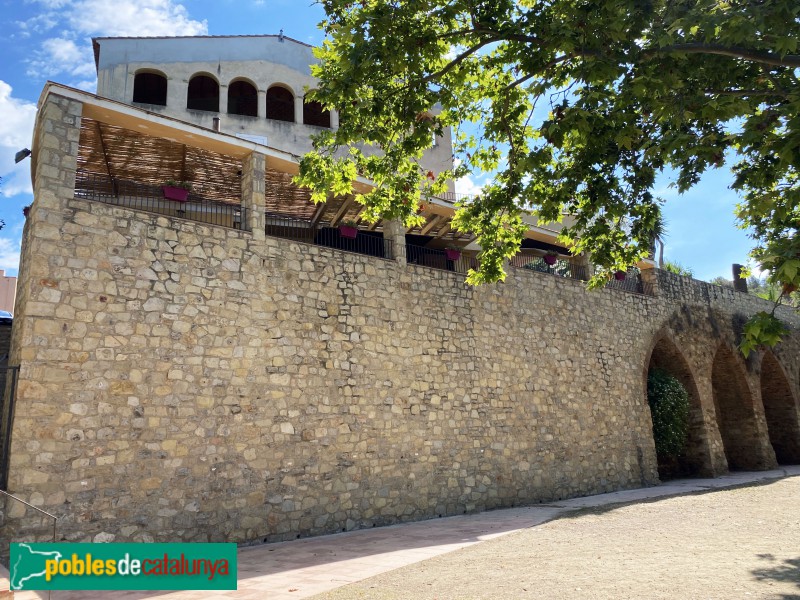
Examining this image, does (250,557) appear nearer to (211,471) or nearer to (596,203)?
(211,471)

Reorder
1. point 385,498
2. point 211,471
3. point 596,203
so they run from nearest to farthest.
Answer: point 596,203 → point 211,471 → point 385,498

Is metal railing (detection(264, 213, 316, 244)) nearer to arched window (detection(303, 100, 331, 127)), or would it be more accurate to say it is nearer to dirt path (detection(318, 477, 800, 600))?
arched window (detection(303, 100, 331, 127))

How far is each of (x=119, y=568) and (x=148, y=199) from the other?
23.4 ft

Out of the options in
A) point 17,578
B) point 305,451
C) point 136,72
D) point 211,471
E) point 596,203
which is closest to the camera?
point 17,578

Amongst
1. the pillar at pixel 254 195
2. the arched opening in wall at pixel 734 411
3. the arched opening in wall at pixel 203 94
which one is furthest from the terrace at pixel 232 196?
the arched opening in wall at pixel 734 411

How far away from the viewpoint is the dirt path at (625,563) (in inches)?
191

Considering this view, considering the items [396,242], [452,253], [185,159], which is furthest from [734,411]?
[185,159]

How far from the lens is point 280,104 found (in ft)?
55.6

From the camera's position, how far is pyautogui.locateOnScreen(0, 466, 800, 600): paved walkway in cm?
547

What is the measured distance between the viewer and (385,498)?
9.31m

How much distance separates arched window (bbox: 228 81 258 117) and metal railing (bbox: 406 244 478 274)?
A: 264 inches

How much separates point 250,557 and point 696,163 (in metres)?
6.26

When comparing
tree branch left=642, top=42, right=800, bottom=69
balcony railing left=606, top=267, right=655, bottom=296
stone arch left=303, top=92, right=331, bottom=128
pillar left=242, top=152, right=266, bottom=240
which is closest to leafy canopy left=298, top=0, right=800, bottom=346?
tree branch left=642, top=42, right=800, bottom=69

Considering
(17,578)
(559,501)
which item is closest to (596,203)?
(17,578)
